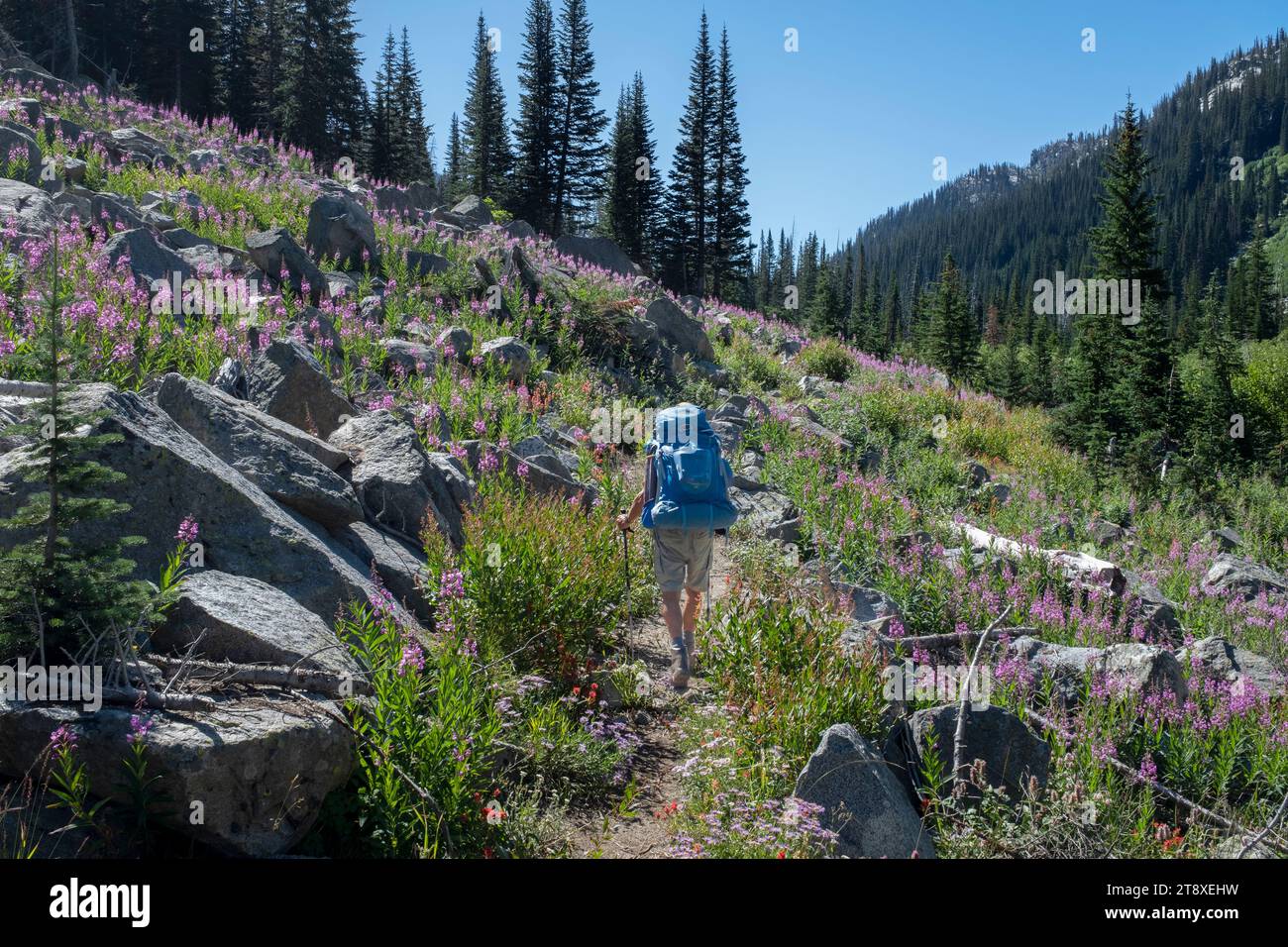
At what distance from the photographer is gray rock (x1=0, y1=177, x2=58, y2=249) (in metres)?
9.10

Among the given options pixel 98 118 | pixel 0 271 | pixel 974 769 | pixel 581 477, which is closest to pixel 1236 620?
pixel 974 769

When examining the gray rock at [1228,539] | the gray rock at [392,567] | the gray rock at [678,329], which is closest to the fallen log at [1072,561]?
the gray rock at [392,567]

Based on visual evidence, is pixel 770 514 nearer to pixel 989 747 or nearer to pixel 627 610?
pixel 627 610

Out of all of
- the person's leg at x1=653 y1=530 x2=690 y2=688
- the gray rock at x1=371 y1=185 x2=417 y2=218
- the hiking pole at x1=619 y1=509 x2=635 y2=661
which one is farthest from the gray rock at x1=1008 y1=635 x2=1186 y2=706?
the gray rock at x1=371 y1=185 x2=417 y2=218

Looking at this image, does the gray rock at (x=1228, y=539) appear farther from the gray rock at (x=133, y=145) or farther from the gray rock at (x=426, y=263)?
the gray rock at (x=133, y=145)

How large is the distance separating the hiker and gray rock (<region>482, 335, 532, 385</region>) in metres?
6.20

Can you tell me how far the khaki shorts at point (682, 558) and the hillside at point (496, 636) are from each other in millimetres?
395

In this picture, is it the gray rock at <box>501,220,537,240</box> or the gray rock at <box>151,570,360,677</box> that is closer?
the gray rock at <box>151,570,360,677</box>

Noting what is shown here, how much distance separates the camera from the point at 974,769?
398 centimetres

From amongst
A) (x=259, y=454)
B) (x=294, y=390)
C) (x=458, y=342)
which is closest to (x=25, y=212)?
(x=458, y=342)

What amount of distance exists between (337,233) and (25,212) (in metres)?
5.32

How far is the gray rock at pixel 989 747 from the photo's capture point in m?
4.20

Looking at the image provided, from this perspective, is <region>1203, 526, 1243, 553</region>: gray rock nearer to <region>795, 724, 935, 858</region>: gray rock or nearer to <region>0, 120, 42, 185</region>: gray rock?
<region>795, 724, 935, 858</region>: gray rock

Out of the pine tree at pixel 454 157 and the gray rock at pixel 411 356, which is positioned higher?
the pine tree at pixel 454 157
